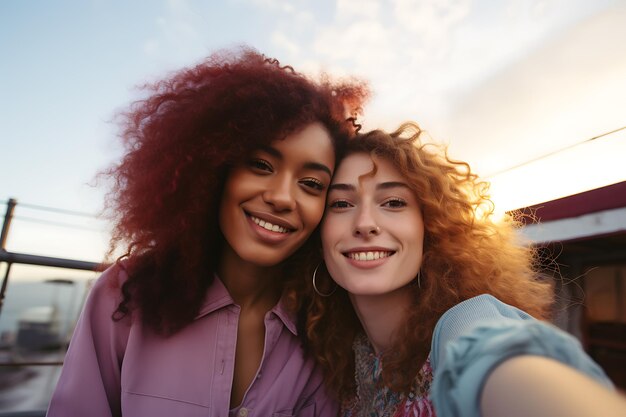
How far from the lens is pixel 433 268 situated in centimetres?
165

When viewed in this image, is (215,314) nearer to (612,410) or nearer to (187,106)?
(187,106)

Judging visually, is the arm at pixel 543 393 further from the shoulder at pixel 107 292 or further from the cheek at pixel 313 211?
the shoulder at pixel 107 292

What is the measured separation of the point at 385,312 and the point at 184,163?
1.16m

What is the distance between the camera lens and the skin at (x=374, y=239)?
5.23 feet

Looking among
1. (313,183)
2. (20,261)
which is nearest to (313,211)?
(313,183)

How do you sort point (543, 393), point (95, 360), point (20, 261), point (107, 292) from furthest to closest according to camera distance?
point (20, 261) < point (107, 292) < point (95, 360) < point (543, 393)

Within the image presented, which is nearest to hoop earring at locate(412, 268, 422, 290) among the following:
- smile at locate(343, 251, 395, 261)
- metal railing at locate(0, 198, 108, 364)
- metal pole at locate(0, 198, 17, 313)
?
smile at locate(343, 251, 395, 261)

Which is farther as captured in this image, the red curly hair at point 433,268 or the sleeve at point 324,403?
the sleeve at point 324,403

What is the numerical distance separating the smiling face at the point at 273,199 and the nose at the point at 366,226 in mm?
210

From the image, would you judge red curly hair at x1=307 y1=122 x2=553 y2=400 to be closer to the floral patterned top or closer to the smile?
the floral patterned top

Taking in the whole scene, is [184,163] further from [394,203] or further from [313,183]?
[394,203]

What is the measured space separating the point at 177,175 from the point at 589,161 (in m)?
3.85

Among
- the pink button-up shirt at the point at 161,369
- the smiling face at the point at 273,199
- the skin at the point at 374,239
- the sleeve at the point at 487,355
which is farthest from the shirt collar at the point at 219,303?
the sleeve at the point at 487,355

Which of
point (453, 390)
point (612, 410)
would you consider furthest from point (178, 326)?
point (612, 410)
